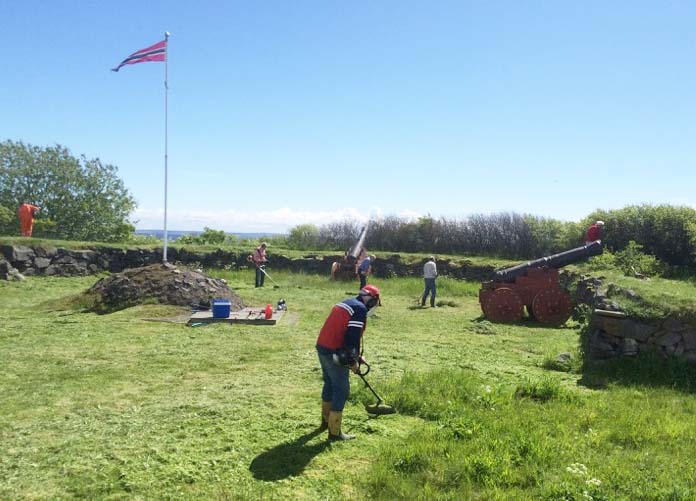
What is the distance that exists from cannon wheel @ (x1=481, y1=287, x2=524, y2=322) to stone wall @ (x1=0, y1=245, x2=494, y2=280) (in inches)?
313

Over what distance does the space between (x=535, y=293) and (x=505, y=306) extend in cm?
84

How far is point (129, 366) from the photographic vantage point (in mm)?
8250

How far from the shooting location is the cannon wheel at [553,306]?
12.9 meters

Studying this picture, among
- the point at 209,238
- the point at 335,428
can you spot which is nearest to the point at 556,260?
the point at 335,428

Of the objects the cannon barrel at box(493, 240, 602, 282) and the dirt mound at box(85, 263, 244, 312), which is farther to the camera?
the dirt mound at box(85, 263, 244, 312)

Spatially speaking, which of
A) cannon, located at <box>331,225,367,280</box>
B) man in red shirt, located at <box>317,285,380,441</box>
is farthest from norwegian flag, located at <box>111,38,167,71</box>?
man in red shirt, located at <box>317,285,380,441</box>

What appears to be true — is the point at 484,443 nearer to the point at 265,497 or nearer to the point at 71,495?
the point at 265,497

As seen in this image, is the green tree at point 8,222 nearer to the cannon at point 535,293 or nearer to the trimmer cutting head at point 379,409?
→ the cannon at point 535,293

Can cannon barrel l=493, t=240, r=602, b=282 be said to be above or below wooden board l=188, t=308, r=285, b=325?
above

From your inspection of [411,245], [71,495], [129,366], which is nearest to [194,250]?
[411,245]

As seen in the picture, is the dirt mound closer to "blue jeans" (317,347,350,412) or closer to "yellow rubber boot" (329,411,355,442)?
"blue jeans" (317,347,350,412)

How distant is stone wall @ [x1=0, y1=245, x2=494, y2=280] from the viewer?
1991 centimetres

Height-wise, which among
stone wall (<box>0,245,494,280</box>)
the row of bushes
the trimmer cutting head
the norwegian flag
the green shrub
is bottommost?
the trimmer cutting head

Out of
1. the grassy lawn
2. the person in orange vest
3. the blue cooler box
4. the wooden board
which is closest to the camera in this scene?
the grassy lawn
